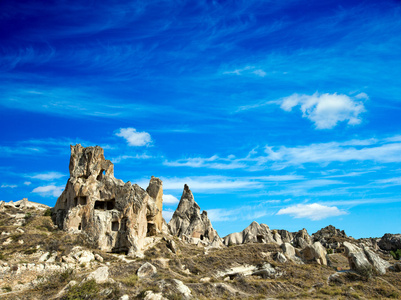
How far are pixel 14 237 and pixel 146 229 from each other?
1588cm

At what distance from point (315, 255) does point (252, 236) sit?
16.9 m

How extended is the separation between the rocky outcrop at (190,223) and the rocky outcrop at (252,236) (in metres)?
4.03

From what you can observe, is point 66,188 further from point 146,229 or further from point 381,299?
→ point 381,299

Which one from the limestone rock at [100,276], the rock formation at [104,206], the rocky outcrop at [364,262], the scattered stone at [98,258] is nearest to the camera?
the limestone rock at [100,276]

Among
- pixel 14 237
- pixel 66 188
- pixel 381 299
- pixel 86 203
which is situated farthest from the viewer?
pixel 66 188

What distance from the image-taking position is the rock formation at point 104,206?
4225 centimetres

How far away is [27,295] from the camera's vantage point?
26531 millimetres

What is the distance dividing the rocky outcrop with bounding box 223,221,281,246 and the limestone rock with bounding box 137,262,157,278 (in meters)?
28.6

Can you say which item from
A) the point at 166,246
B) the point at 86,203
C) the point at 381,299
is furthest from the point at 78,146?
the point at 381,299

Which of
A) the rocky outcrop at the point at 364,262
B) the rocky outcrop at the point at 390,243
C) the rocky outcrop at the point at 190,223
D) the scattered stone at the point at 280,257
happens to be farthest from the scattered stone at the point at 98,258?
the rocky outcrop at the point at 390,243

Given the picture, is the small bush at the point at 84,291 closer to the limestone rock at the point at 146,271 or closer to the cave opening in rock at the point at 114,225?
the limestone rock at the point at 146,271

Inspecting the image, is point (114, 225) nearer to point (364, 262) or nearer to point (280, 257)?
point (280, 257)

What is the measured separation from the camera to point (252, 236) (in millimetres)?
61250

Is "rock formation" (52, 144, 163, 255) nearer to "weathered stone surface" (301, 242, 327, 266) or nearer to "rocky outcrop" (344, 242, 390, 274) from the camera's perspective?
"weathered stone surface" (301, 242, 327, 266)
